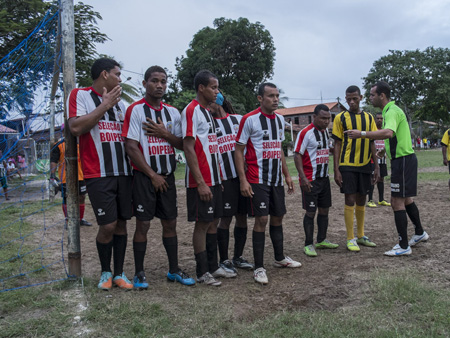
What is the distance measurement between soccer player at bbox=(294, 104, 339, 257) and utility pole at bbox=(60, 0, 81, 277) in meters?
3.04

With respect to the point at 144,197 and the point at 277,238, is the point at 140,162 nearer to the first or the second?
the point at 144,197

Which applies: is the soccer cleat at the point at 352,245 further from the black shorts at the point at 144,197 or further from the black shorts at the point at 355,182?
the black shorts at the point at 144,197

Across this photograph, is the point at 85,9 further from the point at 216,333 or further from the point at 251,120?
the point at 216,333

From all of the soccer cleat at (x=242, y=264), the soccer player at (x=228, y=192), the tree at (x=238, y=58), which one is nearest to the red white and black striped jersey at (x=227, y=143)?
the soccer player at (x=228, y=192)

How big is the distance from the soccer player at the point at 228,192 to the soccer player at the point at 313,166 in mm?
1090

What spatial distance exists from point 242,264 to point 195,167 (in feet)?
5.34

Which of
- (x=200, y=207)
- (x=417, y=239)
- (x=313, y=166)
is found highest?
(x=313, y=166)

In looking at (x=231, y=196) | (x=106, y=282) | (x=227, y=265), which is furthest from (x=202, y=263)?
(x=106, y=282)

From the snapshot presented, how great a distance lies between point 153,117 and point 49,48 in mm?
1808

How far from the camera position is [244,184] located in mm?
4289

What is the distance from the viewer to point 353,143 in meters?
5.43

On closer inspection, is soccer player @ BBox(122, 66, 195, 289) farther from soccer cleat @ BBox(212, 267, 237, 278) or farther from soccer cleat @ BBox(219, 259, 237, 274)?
soccer cleat @ BBox(219, 259, 237, 274)

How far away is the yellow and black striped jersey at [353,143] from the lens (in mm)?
5418

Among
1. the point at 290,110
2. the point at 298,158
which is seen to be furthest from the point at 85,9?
the point at 290,110
